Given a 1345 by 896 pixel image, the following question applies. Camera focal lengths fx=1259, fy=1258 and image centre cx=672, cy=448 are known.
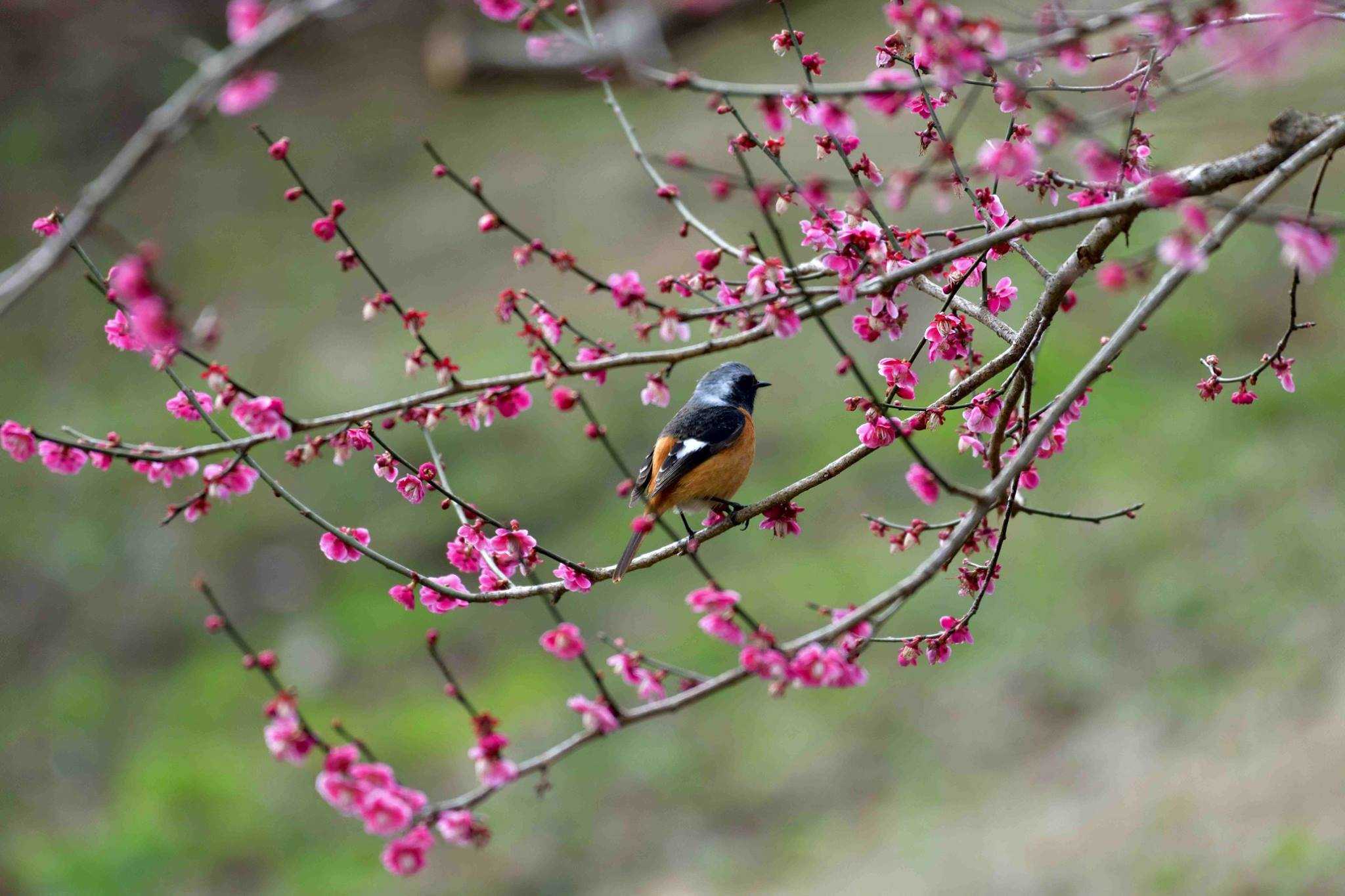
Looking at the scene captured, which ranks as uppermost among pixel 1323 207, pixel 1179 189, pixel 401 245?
pixel 401 245

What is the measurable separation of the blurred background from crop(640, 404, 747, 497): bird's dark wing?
176 centimetres

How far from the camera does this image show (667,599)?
823cm

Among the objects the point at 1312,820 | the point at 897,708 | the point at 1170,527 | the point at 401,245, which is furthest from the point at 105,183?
the point at 401,245

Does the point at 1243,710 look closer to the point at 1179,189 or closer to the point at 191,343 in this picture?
the point at 1179,189

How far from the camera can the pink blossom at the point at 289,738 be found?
210 centimetres

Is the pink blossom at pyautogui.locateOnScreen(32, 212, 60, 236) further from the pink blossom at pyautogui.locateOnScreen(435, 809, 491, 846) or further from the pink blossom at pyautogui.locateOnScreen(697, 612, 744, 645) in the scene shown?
the pink blossom at pyautogui.locateOnScreen(697, 612, 744, 645)

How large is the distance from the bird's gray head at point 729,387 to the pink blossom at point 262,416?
2.25 m

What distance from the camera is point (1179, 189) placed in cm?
235

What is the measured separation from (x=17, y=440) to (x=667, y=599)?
5.80 meters

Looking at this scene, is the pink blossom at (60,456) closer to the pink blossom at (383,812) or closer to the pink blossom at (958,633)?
the pink blossom at (383,812)

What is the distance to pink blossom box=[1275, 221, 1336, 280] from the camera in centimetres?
212

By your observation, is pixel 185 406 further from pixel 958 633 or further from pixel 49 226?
pixel 958 633

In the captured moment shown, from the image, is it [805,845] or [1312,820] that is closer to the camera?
[1312,820]

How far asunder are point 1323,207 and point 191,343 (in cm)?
831
